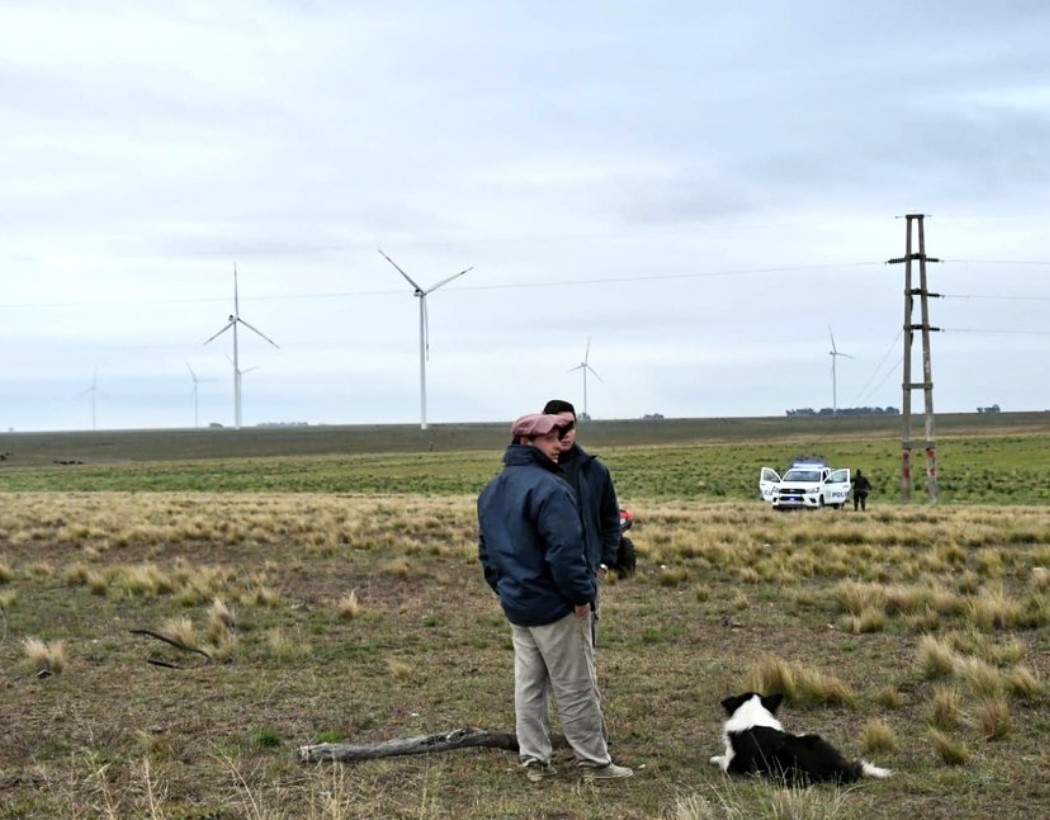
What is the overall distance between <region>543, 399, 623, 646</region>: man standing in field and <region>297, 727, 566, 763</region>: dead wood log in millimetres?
1025

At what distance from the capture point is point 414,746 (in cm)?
723

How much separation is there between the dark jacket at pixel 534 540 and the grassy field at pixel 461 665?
3.35ft

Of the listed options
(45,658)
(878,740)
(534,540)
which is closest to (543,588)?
(534,540)

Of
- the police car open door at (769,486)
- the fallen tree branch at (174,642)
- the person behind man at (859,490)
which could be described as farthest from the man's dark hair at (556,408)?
the police car open door at (769,486)

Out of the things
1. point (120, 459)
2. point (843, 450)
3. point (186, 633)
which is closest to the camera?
point (186, 633)

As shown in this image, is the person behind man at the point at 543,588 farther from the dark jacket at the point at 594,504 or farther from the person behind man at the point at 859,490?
the person behind man at the point at 859,490

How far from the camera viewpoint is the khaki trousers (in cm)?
660

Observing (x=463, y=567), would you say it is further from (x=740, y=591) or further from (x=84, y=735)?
(x=84, y=735)

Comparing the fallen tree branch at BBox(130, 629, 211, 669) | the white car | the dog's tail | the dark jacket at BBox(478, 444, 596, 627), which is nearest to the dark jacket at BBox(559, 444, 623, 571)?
the dark jacket at BBox(478, 444, 596, 627)

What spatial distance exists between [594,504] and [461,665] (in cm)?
374

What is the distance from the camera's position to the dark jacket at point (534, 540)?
6332 mm

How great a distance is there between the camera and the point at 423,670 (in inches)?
403

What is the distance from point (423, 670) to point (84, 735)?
303 centimetres

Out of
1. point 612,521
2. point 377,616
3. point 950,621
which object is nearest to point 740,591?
point 950,621
